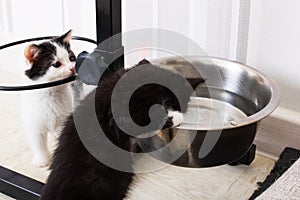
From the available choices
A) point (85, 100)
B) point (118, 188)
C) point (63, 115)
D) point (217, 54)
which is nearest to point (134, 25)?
point (217, 54)

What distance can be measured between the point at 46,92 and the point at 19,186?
0.71 feet

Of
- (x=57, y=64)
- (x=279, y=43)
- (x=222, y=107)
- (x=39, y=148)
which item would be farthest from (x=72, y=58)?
(x=279, y=43)

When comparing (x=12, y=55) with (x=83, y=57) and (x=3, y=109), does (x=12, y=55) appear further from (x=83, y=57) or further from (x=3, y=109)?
(x=83, y=57)

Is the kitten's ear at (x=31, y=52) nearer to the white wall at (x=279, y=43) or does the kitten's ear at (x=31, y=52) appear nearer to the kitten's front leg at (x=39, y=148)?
the kitten's front leg at (x=39, y=148)

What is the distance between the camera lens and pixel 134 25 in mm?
1443

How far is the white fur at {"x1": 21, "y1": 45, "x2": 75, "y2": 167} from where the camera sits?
1139mm

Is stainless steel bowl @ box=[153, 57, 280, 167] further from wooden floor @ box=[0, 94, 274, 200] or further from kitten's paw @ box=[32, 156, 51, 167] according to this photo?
kitten's paw @ box=[32, 156, 51, 167]

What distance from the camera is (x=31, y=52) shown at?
111cm

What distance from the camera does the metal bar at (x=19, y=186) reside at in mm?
1103

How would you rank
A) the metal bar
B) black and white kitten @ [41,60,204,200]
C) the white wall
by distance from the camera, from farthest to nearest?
the white wall → the metal bar → black and white kitten @ [41,60,204,200]

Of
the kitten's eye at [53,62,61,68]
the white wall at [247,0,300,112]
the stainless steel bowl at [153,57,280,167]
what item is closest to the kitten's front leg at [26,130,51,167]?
the kitten's eye at [53,62,61,68]

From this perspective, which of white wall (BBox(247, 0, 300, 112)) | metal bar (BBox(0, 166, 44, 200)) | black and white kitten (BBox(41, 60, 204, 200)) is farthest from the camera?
white wall (BBox(247, 0, 300, 112))

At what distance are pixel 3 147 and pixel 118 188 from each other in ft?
1.69

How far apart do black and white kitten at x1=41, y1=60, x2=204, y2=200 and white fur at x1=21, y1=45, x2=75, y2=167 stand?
0.72 ft
